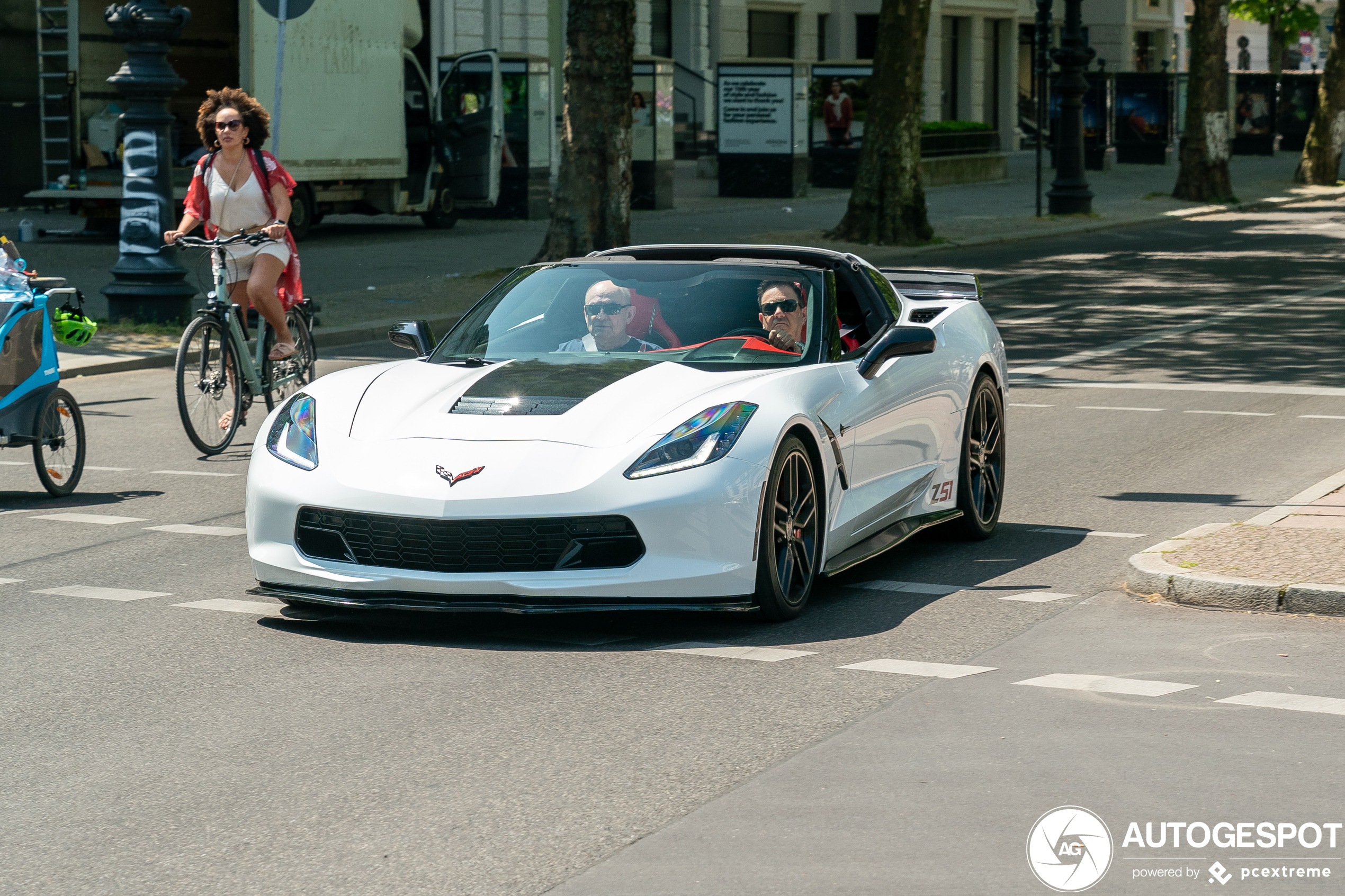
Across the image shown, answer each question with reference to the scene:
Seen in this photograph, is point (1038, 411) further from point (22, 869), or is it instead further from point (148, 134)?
point (22, 869)

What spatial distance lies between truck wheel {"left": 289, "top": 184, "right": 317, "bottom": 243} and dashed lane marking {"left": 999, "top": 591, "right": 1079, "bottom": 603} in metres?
18.4

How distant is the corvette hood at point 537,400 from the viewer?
21.2 feet

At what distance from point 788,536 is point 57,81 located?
2210 centimetres

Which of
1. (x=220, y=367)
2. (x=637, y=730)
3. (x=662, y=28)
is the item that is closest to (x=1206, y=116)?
(x=662, y=28)

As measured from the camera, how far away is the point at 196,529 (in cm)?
867

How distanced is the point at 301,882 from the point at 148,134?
1323cm

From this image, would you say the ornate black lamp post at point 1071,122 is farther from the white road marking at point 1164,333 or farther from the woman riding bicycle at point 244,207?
the woman riding bicycle at point 244,207

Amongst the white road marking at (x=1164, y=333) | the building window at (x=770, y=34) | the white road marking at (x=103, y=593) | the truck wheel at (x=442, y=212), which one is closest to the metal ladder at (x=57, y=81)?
the truck wheel at (x=442, y=212)

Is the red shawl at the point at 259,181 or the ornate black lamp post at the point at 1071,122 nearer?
the red shawl at the point at 259,181

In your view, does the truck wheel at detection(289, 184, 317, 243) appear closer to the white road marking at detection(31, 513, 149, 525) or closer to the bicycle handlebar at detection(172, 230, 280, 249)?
the bicycle handlebar at detection(172, 230, 280, 249)

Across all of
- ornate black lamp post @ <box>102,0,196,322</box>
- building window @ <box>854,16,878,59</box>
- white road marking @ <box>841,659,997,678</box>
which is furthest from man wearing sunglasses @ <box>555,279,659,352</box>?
building window @ <box>854,16,878,59</box>

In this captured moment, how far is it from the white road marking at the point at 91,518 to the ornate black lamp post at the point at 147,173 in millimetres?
7399

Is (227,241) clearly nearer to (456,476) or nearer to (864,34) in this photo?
(456,476)

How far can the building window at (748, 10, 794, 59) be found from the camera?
2032 inches
